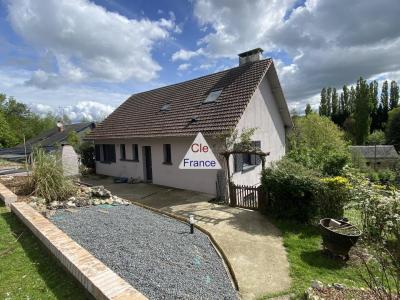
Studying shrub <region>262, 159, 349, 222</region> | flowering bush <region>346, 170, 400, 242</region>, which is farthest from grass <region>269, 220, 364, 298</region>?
flowering bush <region>346, 170, 400, 242</region>

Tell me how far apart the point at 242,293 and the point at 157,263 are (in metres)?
1.62

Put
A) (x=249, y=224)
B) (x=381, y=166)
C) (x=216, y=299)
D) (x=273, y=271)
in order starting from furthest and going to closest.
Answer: (x=381, y=166) < (x=249, y=224) < (x=273, y=271) < (x=216, y=299)

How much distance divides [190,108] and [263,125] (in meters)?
3.91

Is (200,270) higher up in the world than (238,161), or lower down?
lower down

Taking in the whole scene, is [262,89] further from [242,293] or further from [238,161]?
[242,293]

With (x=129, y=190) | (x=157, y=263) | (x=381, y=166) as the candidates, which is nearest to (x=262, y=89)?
(x=129, y=190)

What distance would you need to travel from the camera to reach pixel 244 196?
1020 cm

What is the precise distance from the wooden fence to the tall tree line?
155 ft

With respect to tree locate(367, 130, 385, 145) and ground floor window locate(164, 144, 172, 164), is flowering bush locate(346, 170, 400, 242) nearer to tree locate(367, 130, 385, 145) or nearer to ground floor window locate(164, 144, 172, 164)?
ground floor window locate(164, 144, 172, 164)

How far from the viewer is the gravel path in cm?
435

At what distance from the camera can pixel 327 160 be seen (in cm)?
1414

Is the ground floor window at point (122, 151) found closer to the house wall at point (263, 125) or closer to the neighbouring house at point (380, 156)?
the house wall at point (263, 125)

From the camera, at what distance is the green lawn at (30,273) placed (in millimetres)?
3793

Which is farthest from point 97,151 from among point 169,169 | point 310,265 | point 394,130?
point 394,130
